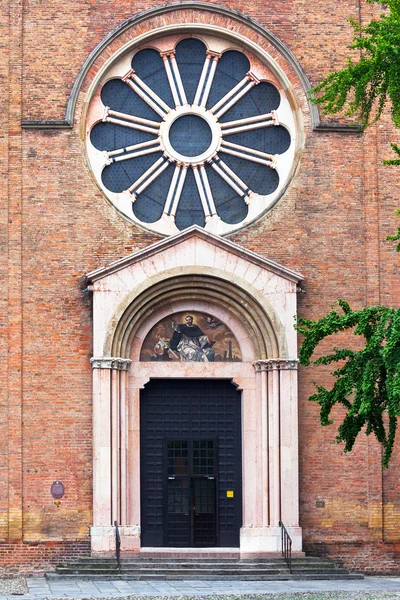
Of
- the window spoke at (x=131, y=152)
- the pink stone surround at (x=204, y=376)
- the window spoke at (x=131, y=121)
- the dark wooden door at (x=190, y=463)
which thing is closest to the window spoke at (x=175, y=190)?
the window spoke at (x=131, y=152)

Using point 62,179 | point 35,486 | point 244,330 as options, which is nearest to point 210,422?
point 244,330

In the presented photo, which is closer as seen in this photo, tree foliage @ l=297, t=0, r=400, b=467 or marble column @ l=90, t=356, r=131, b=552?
tree foliage @ l=297, t=0, r=400, b=467

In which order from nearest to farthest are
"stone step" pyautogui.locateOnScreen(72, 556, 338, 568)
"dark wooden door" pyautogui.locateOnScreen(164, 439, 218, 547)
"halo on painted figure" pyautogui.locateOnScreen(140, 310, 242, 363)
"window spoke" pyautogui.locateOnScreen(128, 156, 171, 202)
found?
"stone step" pyautogui.locateOnScreen(72, 556, 338, 568)
"dark wooden door" pyautogui.locateOnScreen(164, 439, 218, 547)
"halo on painted figure" pyautogui.locateOnScreen(140, 310, 242, 363)
"window spoke" pyautogui.locateOnScreen(128, 156, 171, 202)

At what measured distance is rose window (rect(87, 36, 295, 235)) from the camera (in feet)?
92.3

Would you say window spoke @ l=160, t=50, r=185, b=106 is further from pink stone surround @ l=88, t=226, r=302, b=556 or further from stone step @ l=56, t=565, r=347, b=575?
stone step @ l=56, t=565, r=347, b=575

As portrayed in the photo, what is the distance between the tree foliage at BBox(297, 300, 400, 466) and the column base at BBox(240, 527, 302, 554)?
345 centimetres

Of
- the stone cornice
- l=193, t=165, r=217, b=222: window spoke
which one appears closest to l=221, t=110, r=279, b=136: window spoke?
l=193, t=165, r=217, b=222: window spoke

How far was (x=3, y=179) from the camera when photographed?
2753 centimetres

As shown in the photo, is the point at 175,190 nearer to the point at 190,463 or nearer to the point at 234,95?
the point at 234,95

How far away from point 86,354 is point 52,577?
4390 mm

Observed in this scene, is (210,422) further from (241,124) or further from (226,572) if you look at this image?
(241,124)

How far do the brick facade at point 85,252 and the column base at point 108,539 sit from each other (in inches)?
14.7

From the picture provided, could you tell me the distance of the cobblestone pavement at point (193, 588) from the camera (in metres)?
23.1

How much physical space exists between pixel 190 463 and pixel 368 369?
6.15m
